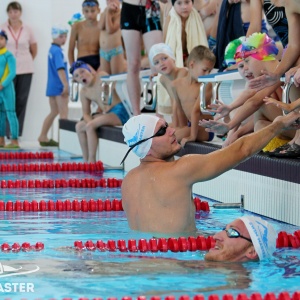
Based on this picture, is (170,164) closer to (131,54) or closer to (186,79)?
(186,79)

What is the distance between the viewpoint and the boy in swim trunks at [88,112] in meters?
10.2

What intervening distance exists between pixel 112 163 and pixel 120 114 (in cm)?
71

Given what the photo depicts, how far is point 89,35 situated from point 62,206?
245 inches

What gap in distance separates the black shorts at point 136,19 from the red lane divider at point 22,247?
4.54 m

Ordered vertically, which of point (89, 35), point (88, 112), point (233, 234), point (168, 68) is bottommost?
point (88, 112)

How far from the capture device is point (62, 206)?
618cm

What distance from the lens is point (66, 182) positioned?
775 cm

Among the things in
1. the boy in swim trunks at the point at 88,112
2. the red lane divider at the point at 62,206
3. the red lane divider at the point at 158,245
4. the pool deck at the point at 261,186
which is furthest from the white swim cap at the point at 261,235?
the boy in swim trunks at the point at 88,112

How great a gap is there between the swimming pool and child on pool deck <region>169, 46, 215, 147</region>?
7.57 ft

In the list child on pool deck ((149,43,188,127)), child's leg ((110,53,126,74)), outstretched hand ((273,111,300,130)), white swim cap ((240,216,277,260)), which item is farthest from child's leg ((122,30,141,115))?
white swim cap ((240,216,277,260))

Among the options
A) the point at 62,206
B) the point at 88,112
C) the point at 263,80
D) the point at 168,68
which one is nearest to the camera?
the point at 263,80

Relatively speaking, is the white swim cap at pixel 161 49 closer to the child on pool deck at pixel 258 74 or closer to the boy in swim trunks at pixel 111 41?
the child on pool deck at pixel 258 74

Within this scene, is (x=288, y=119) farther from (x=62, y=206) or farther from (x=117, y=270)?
(x=62, y=206)

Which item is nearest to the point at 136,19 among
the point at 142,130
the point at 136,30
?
the point at 136,30
